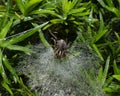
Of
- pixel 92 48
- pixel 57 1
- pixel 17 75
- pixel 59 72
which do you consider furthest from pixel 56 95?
pixel 57 1

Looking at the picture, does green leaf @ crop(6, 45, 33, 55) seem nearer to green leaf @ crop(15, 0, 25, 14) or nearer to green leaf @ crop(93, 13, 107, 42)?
green leaf @ crop(15, 0, 25, 14)

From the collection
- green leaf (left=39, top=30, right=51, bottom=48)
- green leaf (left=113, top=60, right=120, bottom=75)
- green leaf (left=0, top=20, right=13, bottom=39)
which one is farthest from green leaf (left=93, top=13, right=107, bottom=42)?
green leaf (left=0, top=20, right=13, bottom=39)

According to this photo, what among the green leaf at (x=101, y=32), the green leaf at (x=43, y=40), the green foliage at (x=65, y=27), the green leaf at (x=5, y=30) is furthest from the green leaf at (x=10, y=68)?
the green leaf at (x=101, y=32)

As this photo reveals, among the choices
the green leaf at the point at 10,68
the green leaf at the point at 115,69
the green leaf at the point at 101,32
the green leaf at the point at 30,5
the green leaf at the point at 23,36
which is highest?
the green leaf at the point at 30,5

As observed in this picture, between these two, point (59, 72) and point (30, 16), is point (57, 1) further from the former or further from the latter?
point (59, 72)

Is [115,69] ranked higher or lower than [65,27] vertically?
lower

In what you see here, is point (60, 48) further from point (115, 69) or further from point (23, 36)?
point (115, 69)

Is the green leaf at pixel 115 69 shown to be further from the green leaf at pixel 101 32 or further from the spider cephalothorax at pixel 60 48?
the spider cephalothorax at pixel 60 48

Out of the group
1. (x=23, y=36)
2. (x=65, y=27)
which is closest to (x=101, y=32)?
(x=65, y=27)
